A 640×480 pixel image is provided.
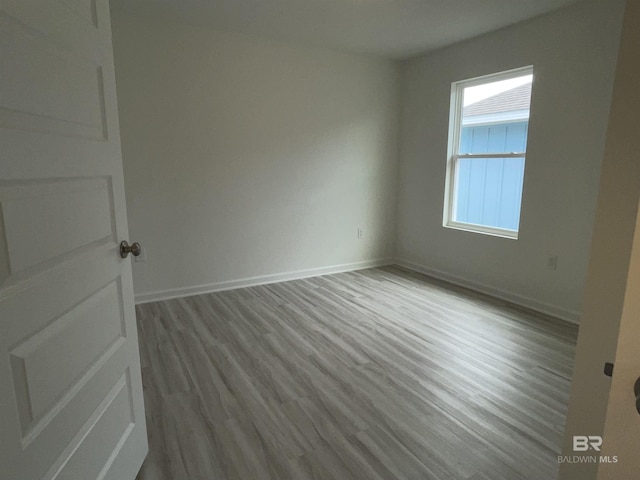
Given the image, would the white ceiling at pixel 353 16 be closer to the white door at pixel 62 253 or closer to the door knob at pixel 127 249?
the white door at pixel 62 253

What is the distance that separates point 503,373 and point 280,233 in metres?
2.62

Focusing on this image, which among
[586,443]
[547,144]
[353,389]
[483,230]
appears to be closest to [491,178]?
[483,230]

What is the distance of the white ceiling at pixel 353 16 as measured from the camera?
9.52 ft

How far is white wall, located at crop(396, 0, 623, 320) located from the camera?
9.39 ft

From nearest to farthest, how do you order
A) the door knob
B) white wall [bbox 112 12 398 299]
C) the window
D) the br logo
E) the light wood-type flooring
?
1. the br logo
2. the door knob
3. the light wood-type flooring
4. white wall [bbox 112 12 398 299]
5. the window

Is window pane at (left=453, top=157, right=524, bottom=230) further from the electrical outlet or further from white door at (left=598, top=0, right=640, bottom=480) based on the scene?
the electrical outlet

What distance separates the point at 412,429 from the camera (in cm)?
182

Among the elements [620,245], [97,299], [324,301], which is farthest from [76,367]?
[324,301]

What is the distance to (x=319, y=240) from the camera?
4.44m

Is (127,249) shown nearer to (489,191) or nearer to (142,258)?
(142,258)

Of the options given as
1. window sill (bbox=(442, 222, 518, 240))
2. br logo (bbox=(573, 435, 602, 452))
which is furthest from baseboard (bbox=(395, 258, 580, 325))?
br logo (bbox=(573, 435, 602, 452))

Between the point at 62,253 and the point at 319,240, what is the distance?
3482mm

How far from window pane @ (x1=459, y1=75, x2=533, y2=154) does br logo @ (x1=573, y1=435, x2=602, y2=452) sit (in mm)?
3024

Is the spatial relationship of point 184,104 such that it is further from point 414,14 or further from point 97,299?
point 97,299
